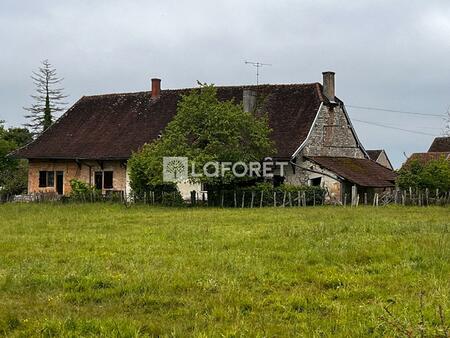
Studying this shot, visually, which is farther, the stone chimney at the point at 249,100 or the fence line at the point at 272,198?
the stone chimney at the point at 249,100

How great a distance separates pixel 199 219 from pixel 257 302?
11.9 metres

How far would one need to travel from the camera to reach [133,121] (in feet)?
119

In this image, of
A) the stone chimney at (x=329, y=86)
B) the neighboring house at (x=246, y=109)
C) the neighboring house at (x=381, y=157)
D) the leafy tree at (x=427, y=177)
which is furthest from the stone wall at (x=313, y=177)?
the neighboring house at (x=381, y=157)

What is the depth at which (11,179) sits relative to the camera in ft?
135

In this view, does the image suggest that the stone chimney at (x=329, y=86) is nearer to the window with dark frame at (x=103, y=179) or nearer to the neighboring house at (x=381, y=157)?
the window with dark frame at (x=103, y=179)

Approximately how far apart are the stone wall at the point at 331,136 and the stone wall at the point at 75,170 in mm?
10503

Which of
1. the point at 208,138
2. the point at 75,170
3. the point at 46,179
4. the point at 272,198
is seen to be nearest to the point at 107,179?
the point at 75,170

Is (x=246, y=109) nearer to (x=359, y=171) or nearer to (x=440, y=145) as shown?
(x=359, y=171)

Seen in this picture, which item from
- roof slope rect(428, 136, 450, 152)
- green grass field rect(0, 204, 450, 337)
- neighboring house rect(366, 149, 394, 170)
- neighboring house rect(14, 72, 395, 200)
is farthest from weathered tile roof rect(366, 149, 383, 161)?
green grass field rect(0, 204, 450, 337)

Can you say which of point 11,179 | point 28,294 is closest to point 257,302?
point 28,294

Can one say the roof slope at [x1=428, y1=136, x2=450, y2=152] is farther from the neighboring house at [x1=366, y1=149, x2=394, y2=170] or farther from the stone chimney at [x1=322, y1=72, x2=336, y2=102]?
the stone chimney at [x1=322, y1=72, x2=336, y2=102]

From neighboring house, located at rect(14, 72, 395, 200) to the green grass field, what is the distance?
58.0ft

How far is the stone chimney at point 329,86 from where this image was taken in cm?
3406

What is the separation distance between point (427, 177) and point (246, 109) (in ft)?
34.6
